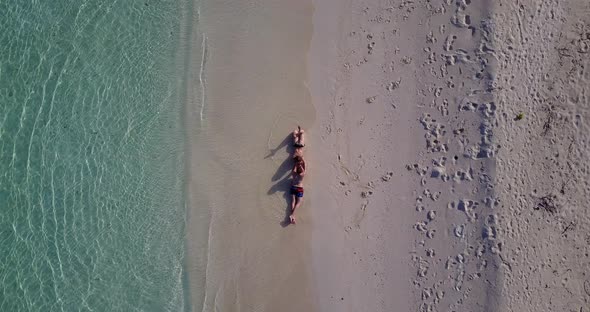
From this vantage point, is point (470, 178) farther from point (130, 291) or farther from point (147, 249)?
point (130, 291)

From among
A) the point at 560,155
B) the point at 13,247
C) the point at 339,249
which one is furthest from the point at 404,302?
the point at 13,247

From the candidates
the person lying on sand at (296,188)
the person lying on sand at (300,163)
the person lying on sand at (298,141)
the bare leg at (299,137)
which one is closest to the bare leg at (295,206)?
the person lying on sand at (296,188)

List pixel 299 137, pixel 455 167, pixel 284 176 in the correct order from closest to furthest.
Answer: pixel 455 167 < pixel 299 137 < pixel 284 176

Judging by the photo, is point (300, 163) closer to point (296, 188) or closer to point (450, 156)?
point (296, 188)

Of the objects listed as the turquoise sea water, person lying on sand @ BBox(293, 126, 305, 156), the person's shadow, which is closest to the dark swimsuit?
the person's shadow

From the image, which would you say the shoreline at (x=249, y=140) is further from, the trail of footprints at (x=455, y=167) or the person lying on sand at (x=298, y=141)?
the trail of footprints at (x=455, y=167)

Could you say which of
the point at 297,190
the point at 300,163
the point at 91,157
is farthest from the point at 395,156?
the point at 91,157
